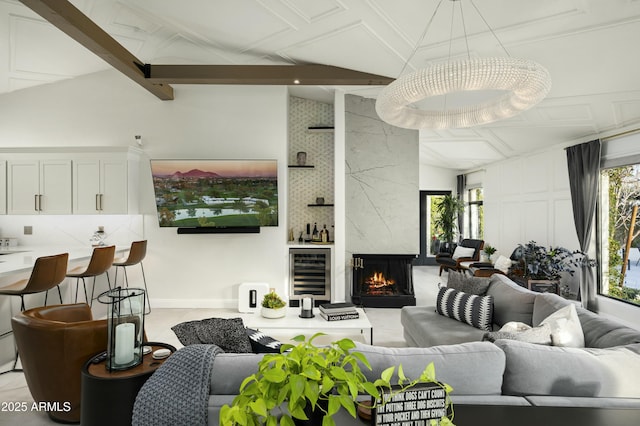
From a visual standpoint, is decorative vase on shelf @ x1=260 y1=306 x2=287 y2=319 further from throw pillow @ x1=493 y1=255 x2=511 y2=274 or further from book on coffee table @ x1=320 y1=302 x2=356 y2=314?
throw pillow @ x1=493 y1=255 x2=511 y2=274

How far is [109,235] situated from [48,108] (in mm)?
2031

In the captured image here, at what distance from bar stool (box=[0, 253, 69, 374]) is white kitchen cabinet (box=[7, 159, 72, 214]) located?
2.01 m

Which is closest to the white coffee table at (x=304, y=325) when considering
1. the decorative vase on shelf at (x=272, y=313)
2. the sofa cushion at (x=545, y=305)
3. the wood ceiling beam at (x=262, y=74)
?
the decorative vase on shelf at (x=272, y=313)

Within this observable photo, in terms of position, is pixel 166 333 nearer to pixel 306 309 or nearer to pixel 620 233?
pixel 306 309

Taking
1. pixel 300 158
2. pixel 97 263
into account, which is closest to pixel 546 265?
pixel 300 158

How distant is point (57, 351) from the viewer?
85.4 inches

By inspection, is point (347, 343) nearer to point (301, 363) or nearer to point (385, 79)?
point (301, 363)

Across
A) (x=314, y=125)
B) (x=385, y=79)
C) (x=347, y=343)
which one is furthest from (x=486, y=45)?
(x=347, y=343)

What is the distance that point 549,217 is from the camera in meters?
5.63

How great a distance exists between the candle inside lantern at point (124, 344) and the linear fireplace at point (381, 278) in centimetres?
388

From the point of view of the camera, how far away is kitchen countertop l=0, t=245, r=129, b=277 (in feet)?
10.3

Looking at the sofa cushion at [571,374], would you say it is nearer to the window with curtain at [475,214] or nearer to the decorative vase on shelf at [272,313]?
the decorative vase on shelf at [272,313]

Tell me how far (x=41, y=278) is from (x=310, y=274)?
3.23 meters

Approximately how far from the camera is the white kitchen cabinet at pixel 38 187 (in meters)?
4.95
